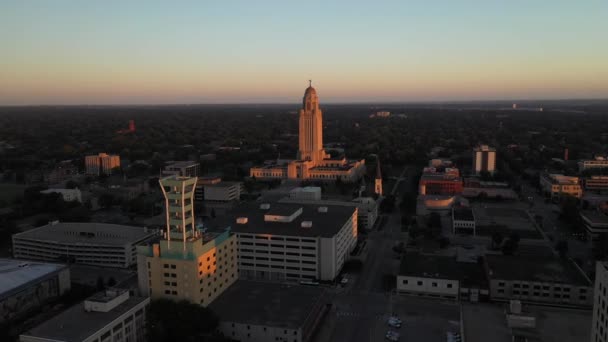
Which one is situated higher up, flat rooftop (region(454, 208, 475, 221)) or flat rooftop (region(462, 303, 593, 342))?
flat rooftop (region(462, 303, 593, 342))

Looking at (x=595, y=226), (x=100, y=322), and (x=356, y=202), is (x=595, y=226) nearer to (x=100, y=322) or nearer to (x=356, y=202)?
(x=356, y=202)

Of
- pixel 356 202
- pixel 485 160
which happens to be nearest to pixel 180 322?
pixel 356 202

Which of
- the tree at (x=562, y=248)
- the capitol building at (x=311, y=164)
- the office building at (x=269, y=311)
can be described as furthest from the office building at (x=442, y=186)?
the office building at (x=269, y=311)

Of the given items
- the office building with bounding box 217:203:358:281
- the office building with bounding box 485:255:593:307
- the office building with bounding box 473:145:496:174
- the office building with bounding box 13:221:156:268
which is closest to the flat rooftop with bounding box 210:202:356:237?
the office building with bounding box 217:203:358:281

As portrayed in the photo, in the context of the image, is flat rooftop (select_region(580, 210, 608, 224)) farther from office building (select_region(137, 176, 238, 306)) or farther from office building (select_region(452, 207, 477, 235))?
office building (select_region(137, 176, 238, 306))

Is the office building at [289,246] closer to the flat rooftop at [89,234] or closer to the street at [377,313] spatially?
the street at [377,313]

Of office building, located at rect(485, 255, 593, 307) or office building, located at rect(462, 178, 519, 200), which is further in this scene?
office building, located at rect(462, 178, 519, 200)
